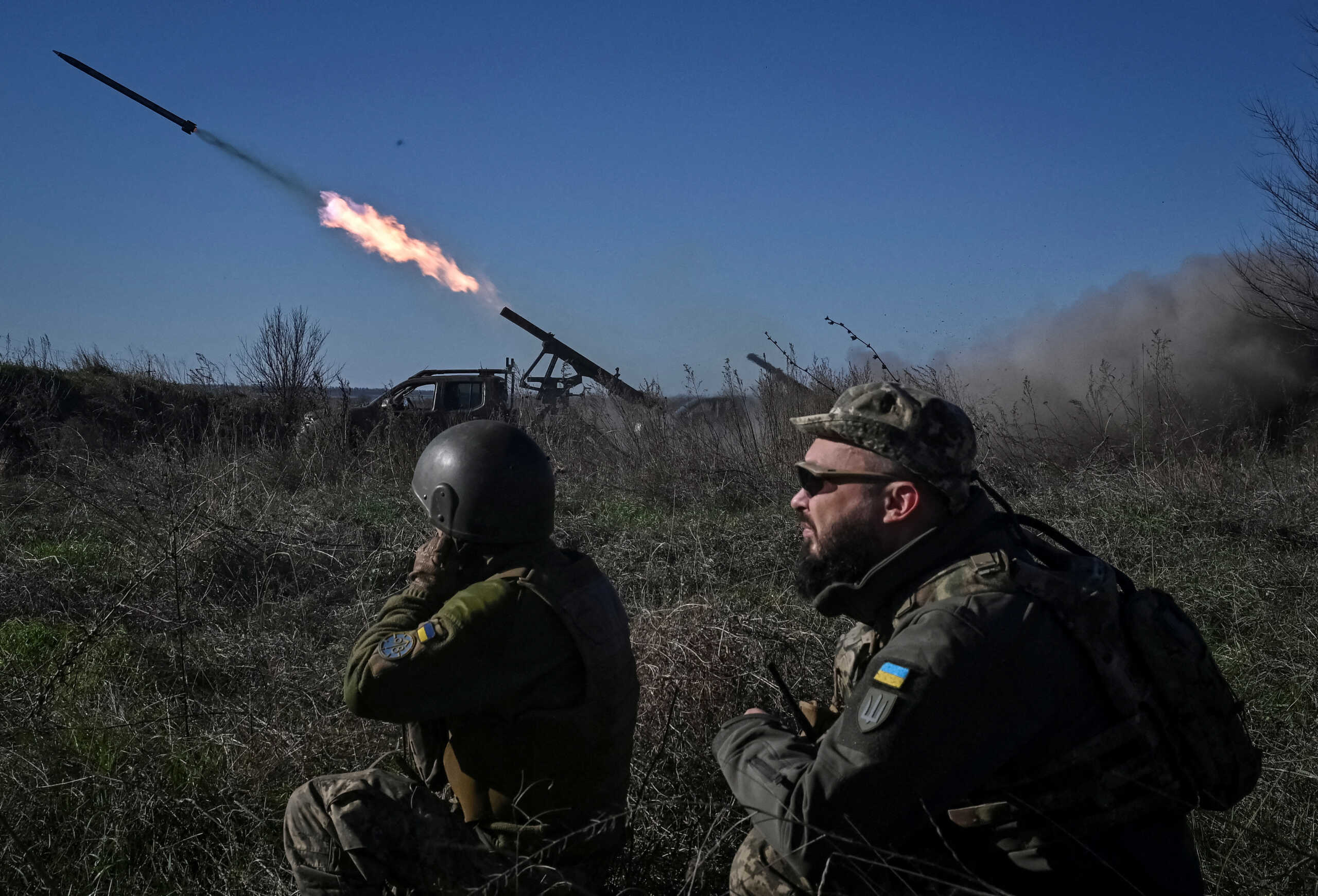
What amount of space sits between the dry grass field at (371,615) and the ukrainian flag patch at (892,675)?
55 cm

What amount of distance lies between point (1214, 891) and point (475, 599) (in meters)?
2.19

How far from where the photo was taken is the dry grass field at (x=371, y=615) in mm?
2918

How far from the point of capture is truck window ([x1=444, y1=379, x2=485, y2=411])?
16.0 meters

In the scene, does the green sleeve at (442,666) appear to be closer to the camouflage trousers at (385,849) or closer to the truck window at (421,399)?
the camouflage trousers at (385,849)

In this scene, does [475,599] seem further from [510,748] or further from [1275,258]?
[1275,258]

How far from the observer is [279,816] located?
3.08 m

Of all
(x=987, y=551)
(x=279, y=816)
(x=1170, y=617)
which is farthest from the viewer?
(x=279, y=816)

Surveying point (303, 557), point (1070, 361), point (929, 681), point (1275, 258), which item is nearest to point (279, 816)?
point (929, 681)

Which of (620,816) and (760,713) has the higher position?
(760,713)

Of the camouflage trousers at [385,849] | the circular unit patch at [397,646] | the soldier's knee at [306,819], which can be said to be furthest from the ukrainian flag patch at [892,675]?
the soldier's knee at [306,819]

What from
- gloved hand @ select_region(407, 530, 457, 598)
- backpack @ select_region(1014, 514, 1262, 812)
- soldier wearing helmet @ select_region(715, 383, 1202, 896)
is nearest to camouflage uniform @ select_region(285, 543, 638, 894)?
gloved hand @ select_region(407, 530, 457, 598)

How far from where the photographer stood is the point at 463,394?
16047mm

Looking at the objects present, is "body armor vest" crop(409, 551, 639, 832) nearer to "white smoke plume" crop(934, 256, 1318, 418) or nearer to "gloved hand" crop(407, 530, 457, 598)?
"gloved hand" crop(407, 530, 457, 598)

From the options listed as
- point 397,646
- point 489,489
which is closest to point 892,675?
point 397,646
